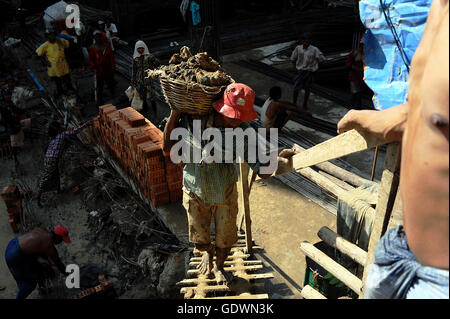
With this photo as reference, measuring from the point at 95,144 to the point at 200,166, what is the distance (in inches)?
211

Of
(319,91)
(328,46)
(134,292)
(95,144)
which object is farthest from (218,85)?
(328,46)

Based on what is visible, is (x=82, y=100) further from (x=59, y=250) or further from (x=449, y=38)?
(x=449, y=38)

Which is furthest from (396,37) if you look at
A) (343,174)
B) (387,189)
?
(343,174)

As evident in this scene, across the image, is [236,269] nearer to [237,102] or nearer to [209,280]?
[209,280]

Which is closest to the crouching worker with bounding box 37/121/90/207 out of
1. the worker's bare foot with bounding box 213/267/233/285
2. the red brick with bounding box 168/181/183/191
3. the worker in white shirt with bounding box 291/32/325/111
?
the red brick with bounding box 168/181/183/191

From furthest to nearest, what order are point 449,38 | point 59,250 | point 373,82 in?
point 59,250 < point 373,82 < point 449,38

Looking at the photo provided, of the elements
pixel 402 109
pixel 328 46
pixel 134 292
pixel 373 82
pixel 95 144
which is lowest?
pixel 134 292

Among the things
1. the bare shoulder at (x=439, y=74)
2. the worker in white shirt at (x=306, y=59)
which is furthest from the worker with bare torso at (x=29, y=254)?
the worker in white shirt at (x=306, y=59)

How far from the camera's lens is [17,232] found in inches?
258

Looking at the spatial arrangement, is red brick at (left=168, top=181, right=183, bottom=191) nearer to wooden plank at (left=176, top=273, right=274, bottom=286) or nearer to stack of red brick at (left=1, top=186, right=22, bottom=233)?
wooden plank at (left=176, top=273, right=274, bottom=286)

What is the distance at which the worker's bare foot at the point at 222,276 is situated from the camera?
380cm

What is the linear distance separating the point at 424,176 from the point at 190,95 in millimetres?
1889

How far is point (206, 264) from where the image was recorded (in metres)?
3.95

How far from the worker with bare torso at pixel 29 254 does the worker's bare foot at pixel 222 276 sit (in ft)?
8.07
